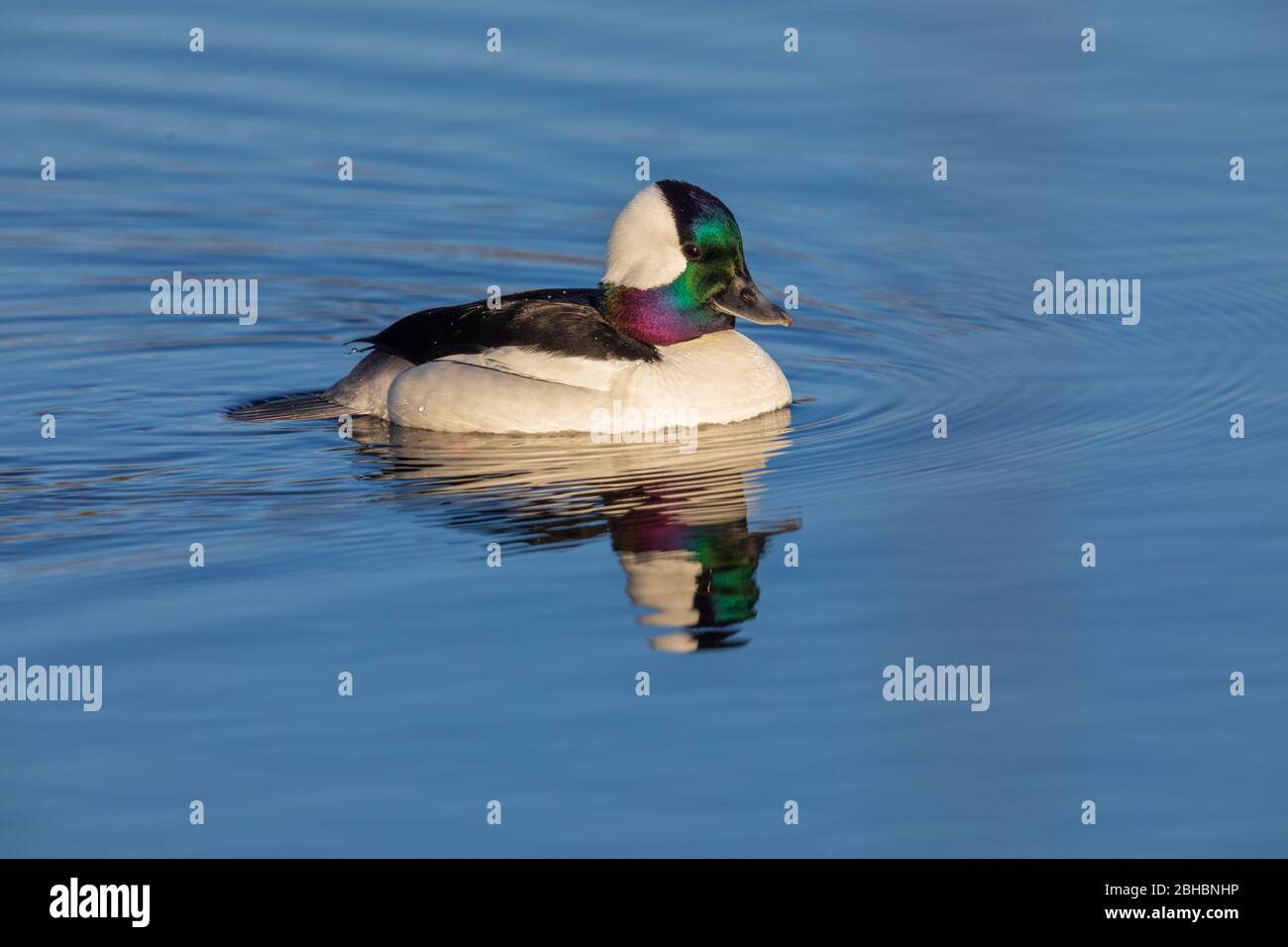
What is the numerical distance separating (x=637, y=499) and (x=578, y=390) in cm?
148

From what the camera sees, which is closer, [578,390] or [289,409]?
[578,390]

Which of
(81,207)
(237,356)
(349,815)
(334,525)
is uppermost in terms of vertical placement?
(81,207)

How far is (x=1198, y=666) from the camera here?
31.0ft

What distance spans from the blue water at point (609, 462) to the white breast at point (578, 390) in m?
0.20

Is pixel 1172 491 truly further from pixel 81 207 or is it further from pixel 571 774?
pixel 81 207

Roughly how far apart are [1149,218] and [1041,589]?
7.03m

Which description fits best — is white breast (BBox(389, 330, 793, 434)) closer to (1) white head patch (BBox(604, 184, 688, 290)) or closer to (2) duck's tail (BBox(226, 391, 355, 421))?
(2) duck's tail (BBox(226, 391, 355, 421))

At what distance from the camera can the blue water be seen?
8.51 m

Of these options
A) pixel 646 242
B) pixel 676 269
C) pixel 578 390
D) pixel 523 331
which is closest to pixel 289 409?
pixel 523 331

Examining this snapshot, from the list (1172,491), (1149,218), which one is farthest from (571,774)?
(1149,218)

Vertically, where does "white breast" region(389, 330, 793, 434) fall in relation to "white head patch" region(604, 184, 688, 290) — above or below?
below

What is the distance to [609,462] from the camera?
41.5 feet

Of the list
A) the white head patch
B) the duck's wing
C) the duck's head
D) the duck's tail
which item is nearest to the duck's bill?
the duck's head

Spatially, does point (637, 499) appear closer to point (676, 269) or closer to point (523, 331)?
point (523, 331)
